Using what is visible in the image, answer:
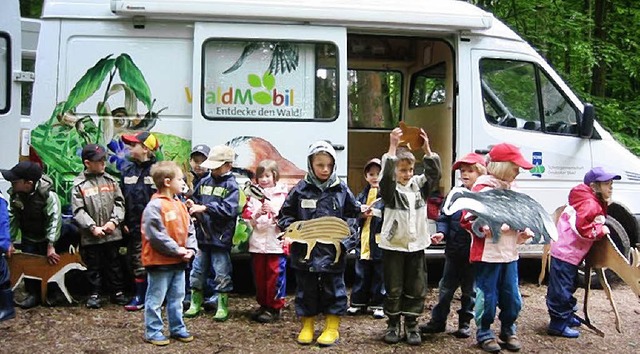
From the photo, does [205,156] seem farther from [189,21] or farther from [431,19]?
[431,19]

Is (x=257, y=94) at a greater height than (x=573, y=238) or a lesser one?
greater

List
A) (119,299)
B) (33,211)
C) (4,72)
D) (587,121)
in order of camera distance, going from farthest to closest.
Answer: (587,121)
(4,72)
(119,299)
(33,211)

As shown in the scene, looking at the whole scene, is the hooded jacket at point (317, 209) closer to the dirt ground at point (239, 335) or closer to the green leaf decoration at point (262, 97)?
the dirt ground at point (239, 335)

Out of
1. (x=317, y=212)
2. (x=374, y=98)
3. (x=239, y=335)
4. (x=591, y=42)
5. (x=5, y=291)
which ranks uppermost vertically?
(x=591, y=42)

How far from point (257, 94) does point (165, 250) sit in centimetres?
209

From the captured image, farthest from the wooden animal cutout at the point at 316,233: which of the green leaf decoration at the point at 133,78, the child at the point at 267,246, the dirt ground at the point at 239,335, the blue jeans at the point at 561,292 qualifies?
the green leaf decoration at the point at 133,78

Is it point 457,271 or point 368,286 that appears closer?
point 457,271

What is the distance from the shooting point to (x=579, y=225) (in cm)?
465

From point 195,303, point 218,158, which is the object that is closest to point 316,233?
point 218,158

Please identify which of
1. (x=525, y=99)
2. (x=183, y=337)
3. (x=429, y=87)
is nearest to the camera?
(x=183, y=337)

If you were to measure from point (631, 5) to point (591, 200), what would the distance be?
31.4 feet

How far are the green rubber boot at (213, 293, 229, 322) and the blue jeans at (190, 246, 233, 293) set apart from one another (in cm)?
7

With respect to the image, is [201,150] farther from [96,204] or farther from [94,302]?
[94,302]

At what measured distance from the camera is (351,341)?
462cm
